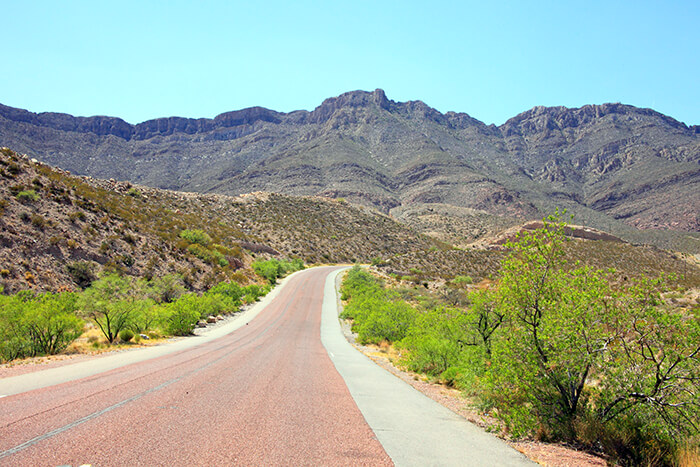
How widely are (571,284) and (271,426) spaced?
578 centimetres

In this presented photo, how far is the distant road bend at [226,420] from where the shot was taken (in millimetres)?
4523

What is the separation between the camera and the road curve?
443 cm

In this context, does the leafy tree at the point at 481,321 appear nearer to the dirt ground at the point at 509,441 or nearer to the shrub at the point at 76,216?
the dirt ground at the point at 509,441

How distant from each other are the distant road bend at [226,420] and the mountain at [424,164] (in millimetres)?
84383

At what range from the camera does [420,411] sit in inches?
294

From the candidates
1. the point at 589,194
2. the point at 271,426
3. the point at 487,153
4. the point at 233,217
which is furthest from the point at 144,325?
the point at 487,153

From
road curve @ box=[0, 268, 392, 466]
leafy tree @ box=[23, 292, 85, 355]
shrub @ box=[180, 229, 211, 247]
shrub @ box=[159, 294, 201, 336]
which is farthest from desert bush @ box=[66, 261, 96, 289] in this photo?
road curve @ box=[0, 268, 392, 466]

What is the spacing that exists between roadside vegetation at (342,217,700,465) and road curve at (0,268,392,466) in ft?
10.3

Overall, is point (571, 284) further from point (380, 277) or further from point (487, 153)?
point (487, 153)

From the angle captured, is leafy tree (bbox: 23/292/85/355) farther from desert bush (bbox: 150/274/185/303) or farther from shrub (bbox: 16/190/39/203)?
shrub (bbox: 16/190/39/203)

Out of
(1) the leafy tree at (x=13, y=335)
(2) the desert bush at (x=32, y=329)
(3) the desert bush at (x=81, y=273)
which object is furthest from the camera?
(3) the desert bush at (x=81, y=273)

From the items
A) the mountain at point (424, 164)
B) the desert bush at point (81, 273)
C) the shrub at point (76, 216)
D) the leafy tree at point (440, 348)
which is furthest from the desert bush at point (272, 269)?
the mountain at point (424, 164)

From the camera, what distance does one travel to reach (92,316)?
14.9m

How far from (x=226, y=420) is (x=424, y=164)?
138727mm
